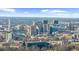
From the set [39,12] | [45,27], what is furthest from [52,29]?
[39,12]

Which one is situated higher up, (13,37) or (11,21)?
(11,21)

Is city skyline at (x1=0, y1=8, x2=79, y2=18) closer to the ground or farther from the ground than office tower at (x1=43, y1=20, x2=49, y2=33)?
farther from the ground

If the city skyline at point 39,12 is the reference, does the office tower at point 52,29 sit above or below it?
below

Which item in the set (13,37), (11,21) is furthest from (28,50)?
(11,21)

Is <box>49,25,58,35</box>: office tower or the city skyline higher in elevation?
Answer: the city skyline

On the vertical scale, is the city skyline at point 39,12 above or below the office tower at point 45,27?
above
